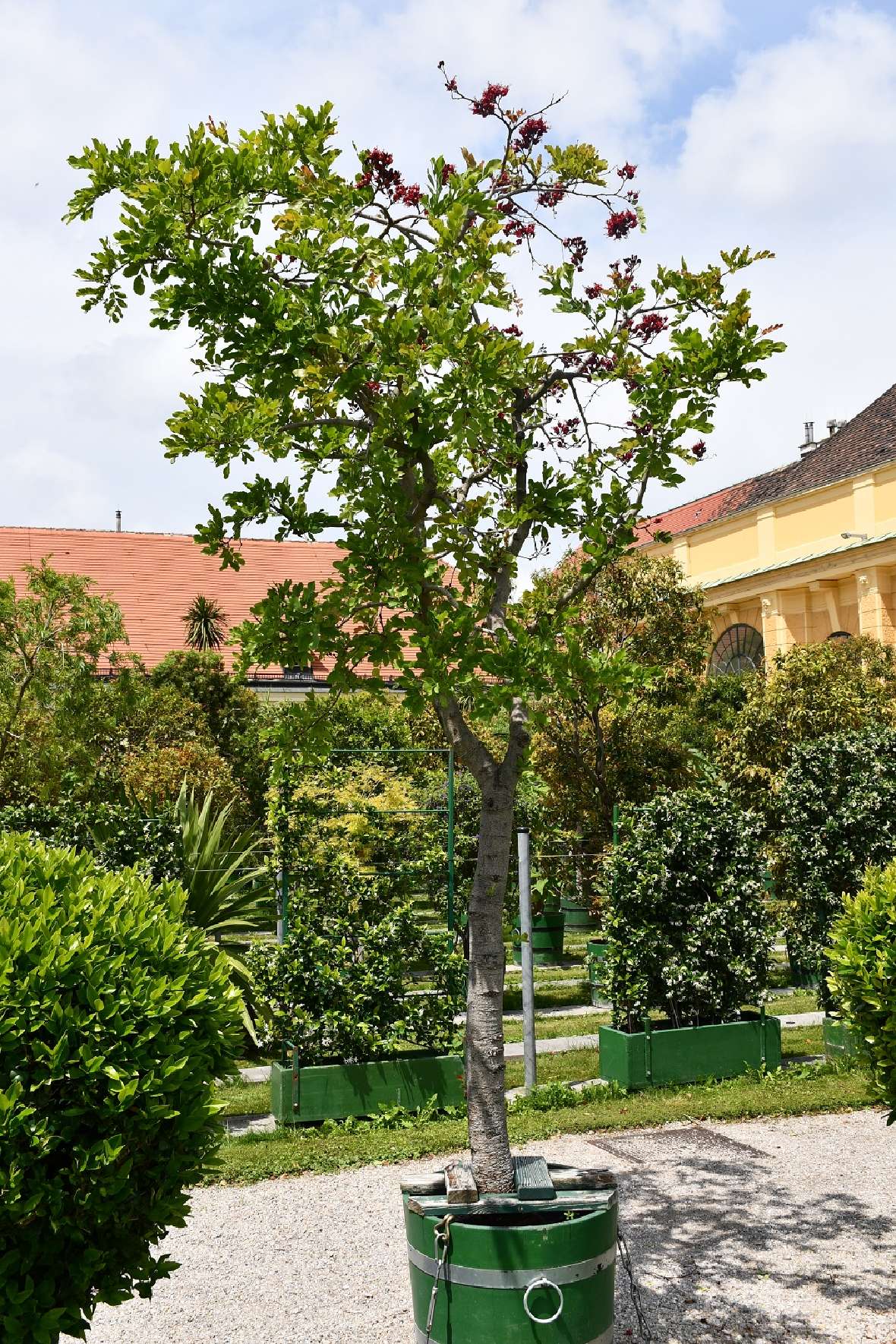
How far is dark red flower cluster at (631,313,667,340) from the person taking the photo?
14.8ft

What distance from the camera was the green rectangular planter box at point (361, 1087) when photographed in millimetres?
8117

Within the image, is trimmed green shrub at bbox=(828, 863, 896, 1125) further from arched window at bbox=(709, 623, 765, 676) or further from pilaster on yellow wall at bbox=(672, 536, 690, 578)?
pilaster on yellow wall at bbox=(672, 536, 690, 578)

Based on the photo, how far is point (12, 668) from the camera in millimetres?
14531

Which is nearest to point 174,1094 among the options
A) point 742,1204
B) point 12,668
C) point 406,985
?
point 742,1204

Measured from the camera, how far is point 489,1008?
179 inches

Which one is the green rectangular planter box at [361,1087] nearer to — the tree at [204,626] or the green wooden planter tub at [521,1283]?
the green wooden planter tub at [521,1283]

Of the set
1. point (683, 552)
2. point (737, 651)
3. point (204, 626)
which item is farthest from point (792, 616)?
point (204, 626)

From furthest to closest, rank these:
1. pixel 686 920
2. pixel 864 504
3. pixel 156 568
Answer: pixel 156 568 < pixel 864 504 < pixel 686 920

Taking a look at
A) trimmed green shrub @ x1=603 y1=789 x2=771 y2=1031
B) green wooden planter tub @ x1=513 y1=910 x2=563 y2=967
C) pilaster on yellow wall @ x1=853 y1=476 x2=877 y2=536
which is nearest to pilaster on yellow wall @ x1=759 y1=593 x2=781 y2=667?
pilaster on yellow wall @ x1=853 y1=476 x2=877 y2=536

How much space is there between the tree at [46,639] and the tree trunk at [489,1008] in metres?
10.8

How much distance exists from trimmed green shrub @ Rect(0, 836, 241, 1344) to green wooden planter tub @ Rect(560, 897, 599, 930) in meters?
15.1

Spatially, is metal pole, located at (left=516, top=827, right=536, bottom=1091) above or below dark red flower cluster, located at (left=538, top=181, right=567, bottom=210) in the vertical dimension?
below

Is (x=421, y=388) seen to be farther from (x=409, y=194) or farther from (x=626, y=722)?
(x=626, y=722)

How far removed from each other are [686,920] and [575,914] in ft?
34.0
